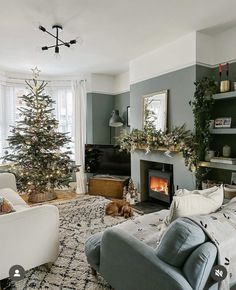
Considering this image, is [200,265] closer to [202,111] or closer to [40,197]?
[202,111]

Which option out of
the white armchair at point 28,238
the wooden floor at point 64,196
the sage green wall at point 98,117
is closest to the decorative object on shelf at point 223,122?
the white armchair at point 28,238

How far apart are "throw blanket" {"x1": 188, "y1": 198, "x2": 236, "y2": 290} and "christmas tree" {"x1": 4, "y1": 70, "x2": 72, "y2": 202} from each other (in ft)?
12.0

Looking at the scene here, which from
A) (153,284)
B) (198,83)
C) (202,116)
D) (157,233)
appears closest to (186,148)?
(202,116)

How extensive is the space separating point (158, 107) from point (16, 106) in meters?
3.42

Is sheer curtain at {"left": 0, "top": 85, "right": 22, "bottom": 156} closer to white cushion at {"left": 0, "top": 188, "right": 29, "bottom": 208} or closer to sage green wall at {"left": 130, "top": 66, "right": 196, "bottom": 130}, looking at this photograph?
white cushion at {"left": 0, "top": 188, "right": 29, "bottom": 208}

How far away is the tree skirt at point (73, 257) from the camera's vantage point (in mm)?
2098

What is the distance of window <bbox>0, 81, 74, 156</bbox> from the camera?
533 centimetres

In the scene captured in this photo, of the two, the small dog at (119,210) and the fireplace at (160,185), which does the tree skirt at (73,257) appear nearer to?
the small dog at (119,210)

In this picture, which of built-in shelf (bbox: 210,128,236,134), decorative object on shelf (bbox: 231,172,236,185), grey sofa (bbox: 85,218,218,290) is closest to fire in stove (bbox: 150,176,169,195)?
decorative object on shelf (bbox: 231,172,236,185)

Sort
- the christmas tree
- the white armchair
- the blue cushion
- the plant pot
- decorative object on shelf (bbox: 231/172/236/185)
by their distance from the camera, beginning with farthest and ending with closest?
the plant pot
the christmas tree
decorative object on shelf (bbox: 231/172/236/185)
the white armchair
the blue cushion

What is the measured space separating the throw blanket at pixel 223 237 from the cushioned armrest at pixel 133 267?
0.90ft

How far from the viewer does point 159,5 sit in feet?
8.63

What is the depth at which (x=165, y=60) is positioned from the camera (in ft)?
12.8

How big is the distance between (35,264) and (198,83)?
3.04 metres
